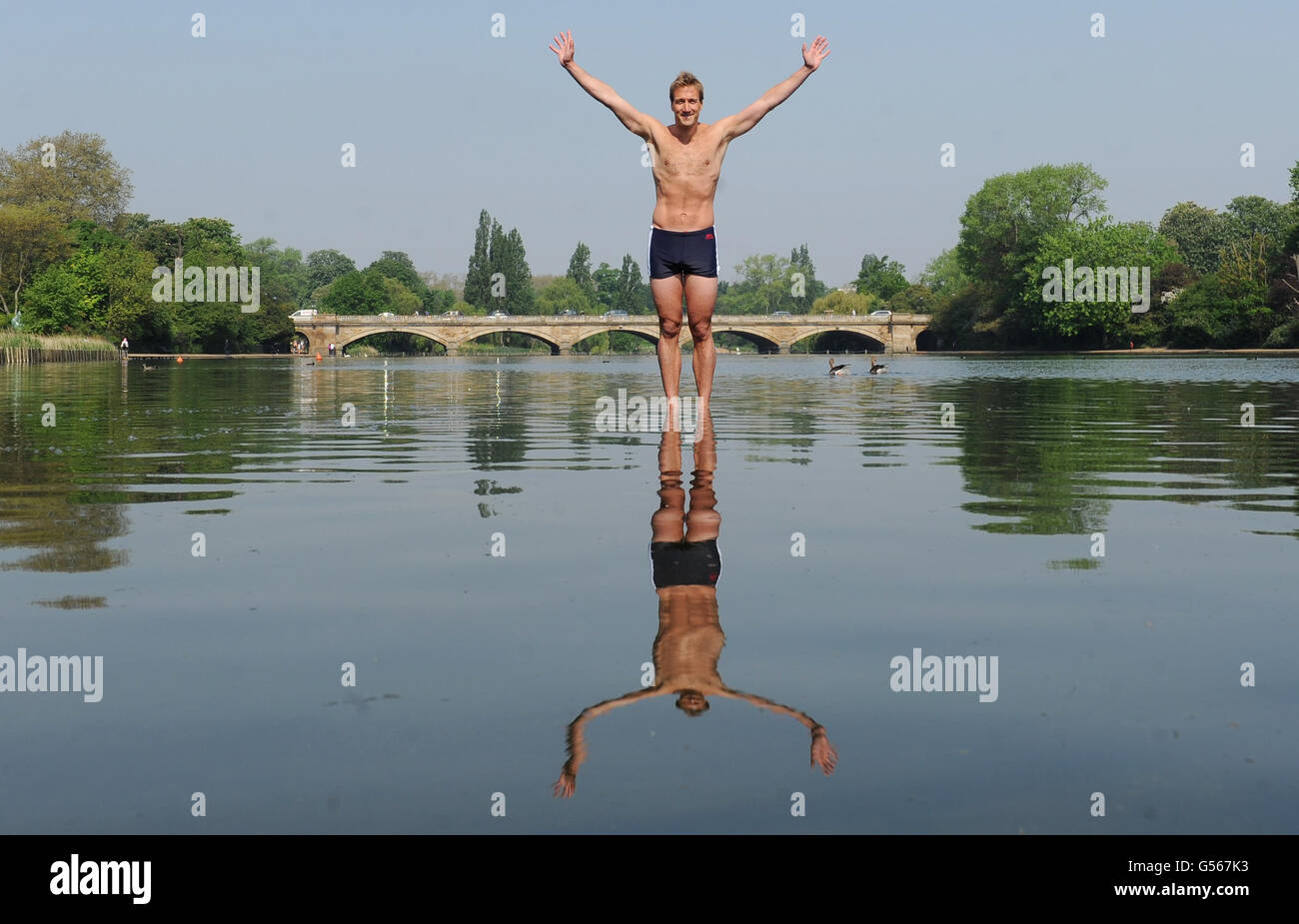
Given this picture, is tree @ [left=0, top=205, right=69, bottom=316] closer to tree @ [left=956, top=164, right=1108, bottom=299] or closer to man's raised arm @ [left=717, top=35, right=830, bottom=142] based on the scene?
tree @ [left=956, top=164, right=1108, bottom=299]

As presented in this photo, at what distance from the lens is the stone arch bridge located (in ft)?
439

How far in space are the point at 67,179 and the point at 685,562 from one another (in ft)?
443

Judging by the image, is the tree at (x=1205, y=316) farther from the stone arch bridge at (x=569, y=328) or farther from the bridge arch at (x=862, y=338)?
the bridge arch at (x=862, y=338)

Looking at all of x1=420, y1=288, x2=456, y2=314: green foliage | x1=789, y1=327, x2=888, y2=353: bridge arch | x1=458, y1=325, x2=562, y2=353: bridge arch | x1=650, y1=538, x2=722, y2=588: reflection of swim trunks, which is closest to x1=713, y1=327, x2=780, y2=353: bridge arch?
x1=789, y1=327, x2=888, y2=353: bridge arch

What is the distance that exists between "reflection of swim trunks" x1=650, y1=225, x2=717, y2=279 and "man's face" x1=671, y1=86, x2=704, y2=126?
0.93 m

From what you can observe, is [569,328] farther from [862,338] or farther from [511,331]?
[862,338]

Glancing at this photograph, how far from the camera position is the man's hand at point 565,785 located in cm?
308

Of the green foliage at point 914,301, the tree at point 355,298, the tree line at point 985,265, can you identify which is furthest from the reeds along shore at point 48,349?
the green foliage at point 914,301

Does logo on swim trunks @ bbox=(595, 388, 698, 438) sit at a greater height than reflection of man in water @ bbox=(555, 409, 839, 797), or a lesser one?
greater

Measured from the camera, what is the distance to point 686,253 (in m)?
11.0

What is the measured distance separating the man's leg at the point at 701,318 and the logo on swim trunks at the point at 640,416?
0.70 m
